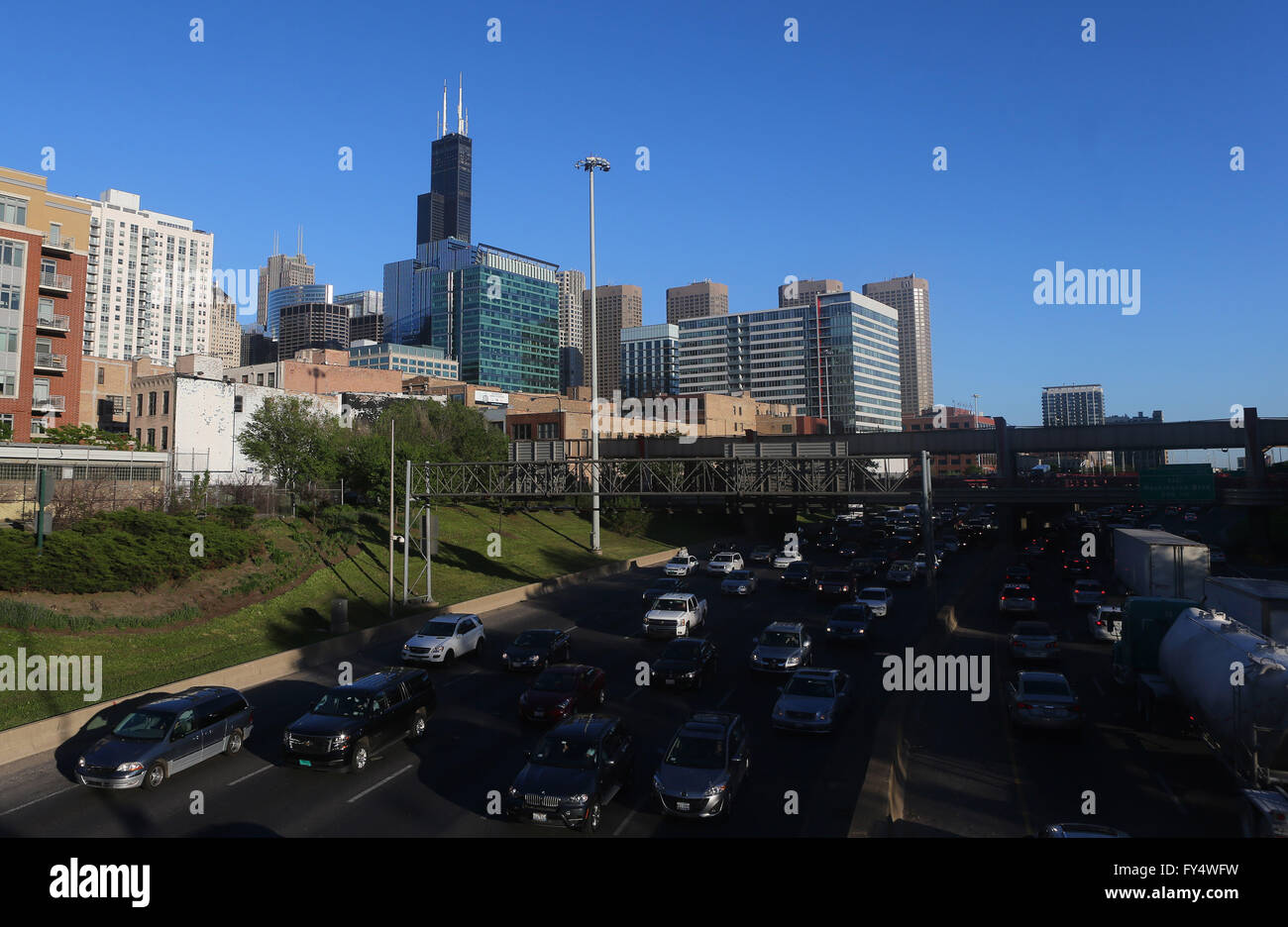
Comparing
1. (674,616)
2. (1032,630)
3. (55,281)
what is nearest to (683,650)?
(674,616)

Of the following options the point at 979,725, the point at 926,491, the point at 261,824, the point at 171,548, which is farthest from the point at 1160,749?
the point at 171,548

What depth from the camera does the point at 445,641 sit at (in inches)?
1083

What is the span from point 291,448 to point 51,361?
709 inches

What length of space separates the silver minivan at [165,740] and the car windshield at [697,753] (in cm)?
1079

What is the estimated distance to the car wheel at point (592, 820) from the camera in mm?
13414

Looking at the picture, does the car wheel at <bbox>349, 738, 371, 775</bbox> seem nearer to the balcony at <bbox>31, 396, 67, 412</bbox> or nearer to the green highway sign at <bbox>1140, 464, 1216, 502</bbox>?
the green highway sign at <bbox>1140, 464, 1216, 502</bbox>

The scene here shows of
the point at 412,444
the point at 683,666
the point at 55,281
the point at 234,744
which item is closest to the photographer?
the point at 234,744

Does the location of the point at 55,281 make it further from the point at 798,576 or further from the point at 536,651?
the point at 798,576

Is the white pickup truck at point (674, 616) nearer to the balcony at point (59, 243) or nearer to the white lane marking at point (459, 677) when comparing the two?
the white lane marking at point (459, 677)

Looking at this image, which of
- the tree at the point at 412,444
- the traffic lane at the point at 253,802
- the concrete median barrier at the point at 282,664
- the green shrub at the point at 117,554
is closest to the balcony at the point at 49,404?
the tree at the point at 412,444

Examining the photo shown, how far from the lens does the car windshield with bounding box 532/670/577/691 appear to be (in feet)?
69.0
